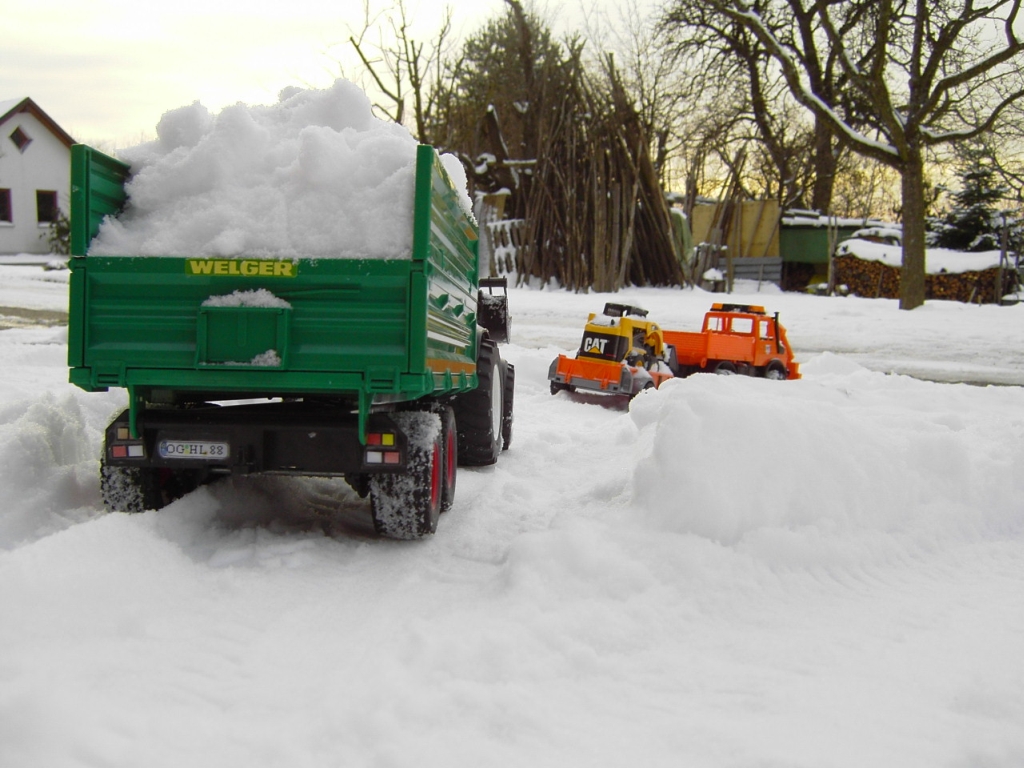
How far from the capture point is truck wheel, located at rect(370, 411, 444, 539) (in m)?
4.65

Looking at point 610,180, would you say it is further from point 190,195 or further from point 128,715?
point 128,715

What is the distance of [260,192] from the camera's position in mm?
4375

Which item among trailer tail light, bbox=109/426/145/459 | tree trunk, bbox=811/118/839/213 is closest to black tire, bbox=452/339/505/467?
trailer tail light, bbox=109/426/145/459

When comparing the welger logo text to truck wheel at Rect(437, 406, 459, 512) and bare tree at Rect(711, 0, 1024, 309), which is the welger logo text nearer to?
truck wheel at Rect(437, 406, 459, 512)

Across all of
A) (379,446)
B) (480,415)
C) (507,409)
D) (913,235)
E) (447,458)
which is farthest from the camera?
(913,235)

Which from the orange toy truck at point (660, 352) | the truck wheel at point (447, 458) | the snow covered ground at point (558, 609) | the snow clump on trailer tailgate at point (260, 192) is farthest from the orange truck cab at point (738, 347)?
the snow clump on trailer tailgate at point (260, 192)

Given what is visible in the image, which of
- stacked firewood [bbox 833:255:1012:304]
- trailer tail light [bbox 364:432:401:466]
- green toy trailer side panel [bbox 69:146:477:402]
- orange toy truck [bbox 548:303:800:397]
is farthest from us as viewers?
stacked firewood [bbox 833:255:1012:304]

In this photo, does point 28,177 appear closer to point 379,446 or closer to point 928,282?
point 928,282

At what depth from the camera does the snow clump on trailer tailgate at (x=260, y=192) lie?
4227 mm

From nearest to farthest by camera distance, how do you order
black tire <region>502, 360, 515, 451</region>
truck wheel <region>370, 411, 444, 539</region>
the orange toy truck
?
truck wheel <region>370, 411, 444, 539</region>
black tire <region>502, 360, 515, 451</region>
the orange toy truck

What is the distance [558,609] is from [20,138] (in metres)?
40.1

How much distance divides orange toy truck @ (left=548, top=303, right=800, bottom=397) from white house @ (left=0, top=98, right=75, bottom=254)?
1233 inches

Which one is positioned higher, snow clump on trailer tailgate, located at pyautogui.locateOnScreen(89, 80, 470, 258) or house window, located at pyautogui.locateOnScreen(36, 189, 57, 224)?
house window, located at pyautogui.locateOnScreen(36, 189, 57, 224)

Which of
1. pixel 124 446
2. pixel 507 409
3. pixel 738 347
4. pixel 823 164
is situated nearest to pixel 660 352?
pixel 738 347
